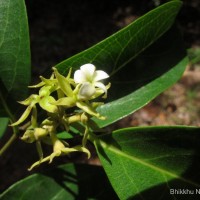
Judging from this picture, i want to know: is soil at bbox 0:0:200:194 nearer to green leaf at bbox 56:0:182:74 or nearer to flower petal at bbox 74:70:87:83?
green leaf at bbox 56:0:182:74

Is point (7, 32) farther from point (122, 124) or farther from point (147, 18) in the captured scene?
point (122, 124)

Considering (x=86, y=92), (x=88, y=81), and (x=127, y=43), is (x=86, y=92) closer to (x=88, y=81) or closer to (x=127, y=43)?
(x=88, y=81)

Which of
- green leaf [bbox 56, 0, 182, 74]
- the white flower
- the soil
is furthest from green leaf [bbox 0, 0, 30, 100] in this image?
the soil

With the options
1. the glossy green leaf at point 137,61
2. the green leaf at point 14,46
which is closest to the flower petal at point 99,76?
the glossy green leaf at point 137,61

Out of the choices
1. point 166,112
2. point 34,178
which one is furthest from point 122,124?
point 34,178

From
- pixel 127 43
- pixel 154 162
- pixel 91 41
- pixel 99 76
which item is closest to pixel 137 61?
pixel 127 43

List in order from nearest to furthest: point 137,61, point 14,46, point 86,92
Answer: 1. point 86,92
2. point 14,46
3. point 137,61

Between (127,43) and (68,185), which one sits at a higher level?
(127,43)
